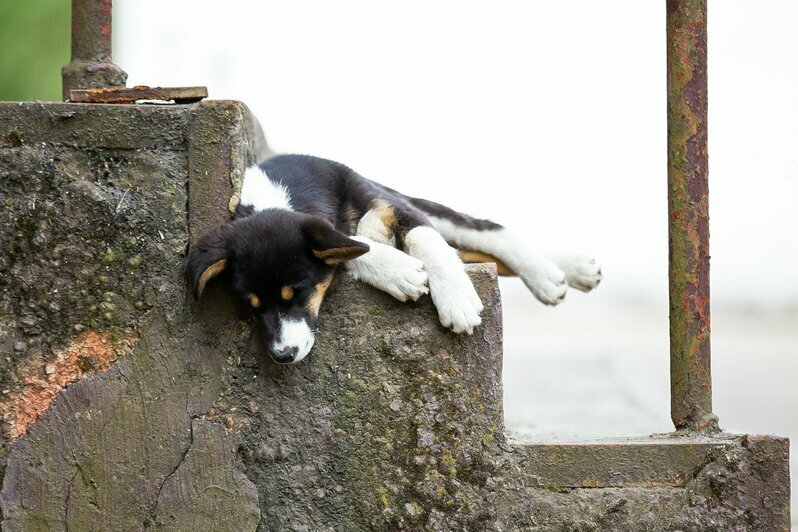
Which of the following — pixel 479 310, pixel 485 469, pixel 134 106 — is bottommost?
pixel 485 469

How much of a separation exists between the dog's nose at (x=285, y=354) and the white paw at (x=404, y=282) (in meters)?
0.36

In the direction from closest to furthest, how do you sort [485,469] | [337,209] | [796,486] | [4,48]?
[485,469] → [337,209] → [796,486] → [4,48]

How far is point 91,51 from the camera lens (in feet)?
11.9

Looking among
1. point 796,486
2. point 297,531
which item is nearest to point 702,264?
point 297,531

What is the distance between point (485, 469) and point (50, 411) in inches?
55.8

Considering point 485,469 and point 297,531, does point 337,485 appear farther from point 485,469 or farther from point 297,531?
point 485,469

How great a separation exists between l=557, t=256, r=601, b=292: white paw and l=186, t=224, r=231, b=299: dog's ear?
2089 millimetres

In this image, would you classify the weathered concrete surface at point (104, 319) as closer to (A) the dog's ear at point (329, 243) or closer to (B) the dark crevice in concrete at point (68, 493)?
(B) the dark crevice in concrete at point (68, 493)

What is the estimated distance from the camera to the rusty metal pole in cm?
359

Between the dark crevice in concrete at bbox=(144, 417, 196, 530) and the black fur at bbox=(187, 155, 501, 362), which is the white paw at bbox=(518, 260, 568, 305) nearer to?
the black fur at bbox=(187, 155, 501, 362)

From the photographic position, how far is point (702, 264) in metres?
3.15

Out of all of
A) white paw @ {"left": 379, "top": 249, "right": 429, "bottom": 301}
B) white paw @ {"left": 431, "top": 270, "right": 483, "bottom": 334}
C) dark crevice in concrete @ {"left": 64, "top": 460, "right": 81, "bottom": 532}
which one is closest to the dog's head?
white paw @ {"left": 379, "top": 249, "right": 429, "bottom": 301}

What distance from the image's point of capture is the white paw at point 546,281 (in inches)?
175

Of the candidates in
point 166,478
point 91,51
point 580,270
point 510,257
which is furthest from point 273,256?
point 580,270
